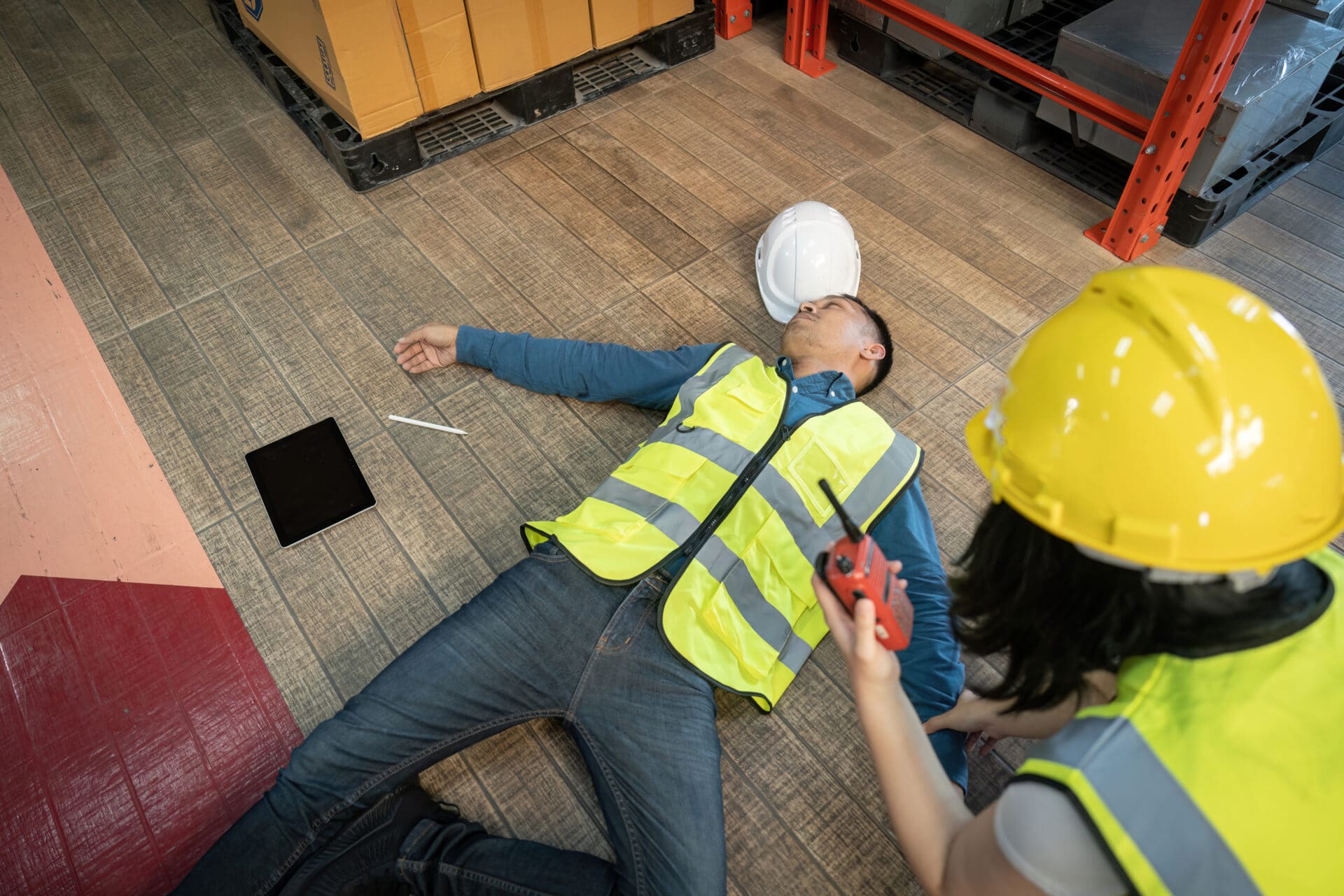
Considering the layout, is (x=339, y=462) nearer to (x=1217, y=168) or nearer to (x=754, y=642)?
(x=754, y=642)

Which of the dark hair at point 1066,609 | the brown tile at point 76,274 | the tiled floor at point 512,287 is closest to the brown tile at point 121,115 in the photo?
the tiled floor at point 512,287

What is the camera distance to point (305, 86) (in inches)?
146

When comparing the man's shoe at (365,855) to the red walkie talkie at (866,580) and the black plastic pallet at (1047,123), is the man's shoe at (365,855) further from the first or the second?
the black plastic pallet at (1047,123)

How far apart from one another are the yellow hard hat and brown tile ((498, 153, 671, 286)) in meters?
2.19

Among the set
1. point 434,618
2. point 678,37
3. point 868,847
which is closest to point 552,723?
point 434,618

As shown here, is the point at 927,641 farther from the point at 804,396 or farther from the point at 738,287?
the point at 738,287

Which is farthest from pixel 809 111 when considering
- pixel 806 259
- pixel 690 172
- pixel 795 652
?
pixel 795 652

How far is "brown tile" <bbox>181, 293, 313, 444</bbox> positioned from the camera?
2.75 m

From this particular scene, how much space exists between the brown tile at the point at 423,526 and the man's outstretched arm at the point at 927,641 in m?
1.15

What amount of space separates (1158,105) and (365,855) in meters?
3.30

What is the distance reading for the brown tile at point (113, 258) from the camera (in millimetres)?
3100

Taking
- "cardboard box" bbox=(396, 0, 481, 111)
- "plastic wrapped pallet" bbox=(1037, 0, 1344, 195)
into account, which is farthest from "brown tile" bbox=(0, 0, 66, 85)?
"plastic wrapped pallet" bbox=(1037, 0, 1344, 195)

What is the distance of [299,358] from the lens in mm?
2926

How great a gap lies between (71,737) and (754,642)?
1.76m
